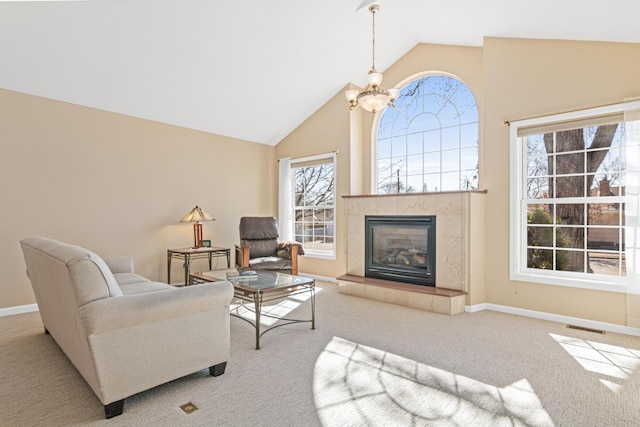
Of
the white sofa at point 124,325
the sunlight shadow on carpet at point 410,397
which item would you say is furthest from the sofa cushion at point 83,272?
the sunlight shadow on carpet at point 410,397

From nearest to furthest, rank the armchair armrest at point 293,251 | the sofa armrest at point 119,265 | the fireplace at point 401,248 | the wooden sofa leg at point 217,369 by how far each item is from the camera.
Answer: the wooden sofa leg at point 217,369, the sofa armrest at point 119,265, the fireplace at point 401,248, the armchair armrest at point 293,251

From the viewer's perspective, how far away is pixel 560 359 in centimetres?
273

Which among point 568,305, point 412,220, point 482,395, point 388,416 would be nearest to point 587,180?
point 568,305

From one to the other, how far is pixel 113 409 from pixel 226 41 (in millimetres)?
3730

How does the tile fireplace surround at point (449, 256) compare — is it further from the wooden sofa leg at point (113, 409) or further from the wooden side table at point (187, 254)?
the wooden sofa leg at point (113, 409)

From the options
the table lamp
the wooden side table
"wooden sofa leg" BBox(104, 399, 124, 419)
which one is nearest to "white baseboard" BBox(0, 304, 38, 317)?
the wooden side table

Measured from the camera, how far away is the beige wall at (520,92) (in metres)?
3.37

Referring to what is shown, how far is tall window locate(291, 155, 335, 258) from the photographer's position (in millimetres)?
5926

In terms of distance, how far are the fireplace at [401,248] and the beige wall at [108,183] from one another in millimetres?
2445

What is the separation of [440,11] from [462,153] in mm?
1733

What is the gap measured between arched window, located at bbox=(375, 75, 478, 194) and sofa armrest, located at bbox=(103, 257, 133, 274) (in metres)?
3.61

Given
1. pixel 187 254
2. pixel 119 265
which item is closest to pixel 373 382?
pixel 119 265

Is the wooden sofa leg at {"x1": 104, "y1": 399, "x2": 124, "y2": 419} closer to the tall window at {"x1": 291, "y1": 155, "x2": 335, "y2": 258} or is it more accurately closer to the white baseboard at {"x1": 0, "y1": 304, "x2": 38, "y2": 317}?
the white baseboard at {"x1": 0, "y1": 304, "x2": 38, "y2": 317}

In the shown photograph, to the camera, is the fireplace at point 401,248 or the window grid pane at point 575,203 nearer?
the window grid pane at point 575,203
